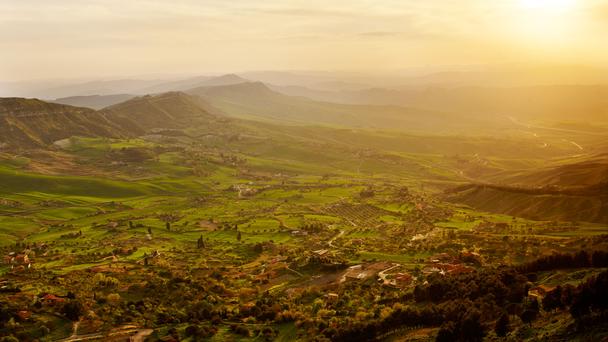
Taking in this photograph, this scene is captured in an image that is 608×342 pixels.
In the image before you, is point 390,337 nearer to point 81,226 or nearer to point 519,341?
point 519,341

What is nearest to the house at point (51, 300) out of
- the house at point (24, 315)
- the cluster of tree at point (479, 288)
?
the house at point (24, 315)

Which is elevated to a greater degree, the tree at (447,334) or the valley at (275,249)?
the tree at (447,334)

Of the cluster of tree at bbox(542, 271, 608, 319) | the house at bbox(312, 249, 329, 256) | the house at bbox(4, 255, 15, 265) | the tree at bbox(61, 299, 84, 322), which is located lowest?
the house at bbox(312, 249, 329, 256)

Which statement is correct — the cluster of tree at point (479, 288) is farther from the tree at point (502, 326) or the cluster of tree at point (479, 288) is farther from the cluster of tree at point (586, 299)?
the tree at point (502, 326)

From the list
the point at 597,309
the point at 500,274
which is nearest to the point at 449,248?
the point at 500,274

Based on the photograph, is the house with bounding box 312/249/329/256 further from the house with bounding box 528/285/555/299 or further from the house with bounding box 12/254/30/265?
the house with bounding box 12/254/30/265

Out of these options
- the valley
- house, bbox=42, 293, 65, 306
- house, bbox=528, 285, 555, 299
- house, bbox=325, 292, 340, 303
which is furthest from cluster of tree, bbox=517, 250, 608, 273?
house, bbox=42, 293, 65, 306

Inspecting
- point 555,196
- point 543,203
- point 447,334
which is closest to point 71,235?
point 447,334
